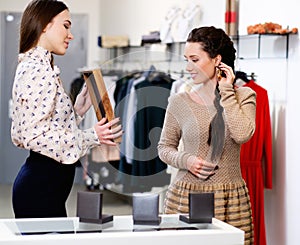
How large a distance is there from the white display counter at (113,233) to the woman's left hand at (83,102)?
524 millimetres

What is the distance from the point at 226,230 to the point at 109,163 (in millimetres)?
706

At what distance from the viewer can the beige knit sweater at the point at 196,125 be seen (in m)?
3.39

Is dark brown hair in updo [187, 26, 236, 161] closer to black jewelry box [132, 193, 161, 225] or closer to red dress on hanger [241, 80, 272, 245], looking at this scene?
black jewelry box [132, 193, 161, 225]

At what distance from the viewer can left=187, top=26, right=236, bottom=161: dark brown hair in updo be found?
3.42 meters

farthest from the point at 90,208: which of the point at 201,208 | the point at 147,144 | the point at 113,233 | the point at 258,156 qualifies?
the point at 258,156

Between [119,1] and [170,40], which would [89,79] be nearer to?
[170,40]

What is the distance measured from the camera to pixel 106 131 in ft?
9.96

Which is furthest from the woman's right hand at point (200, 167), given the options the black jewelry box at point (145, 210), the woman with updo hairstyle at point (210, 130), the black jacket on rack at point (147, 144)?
the black jewelry box at point (145, 210)

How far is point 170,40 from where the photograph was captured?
6.79 metres

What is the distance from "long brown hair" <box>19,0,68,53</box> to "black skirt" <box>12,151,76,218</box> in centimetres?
46

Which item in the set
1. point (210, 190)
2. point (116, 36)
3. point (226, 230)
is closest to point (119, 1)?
point (116, 36)

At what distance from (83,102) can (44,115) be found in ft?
0.79

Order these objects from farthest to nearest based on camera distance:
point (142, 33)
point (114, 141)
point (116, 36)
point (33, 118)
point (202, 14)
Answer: point (116, 36)
point (142, 33)
point (202, 14)
point (114, 141)
point (33, 118)

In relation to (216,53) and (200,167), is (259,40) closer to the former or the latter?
(216,53)
